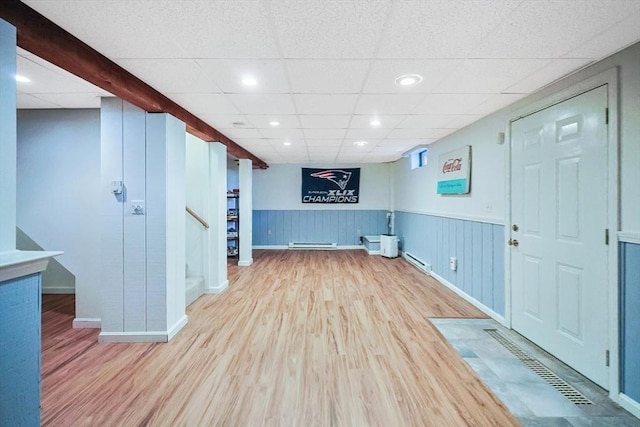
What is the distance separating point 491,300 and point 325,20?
133 inches

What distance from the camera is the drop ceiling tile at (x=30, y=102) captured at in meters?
2.71

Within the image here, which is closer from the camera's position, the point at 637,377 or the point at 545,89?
the point at 637,377

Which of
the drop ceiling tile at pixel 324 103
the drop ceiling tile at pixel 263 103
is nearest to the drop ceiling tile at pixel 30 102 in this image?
the drop ceiling tile at pixel 263 103

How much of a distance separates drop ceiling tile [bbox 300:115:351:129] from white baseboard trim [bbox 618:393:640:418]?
10.6ft

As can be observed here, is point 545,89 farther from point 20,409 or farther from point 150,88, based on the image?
point 20,409

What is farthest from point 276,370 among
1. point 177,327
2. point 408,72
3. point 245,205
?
point 245,205

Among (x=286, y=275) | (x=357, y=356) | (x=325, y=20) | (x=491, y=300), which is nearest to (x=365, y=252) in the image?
(x=286, y=275)

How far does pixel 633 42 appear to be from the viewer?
1813 millimetres

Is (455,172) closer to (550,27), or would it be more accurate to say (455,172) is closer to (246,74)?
(550,27)

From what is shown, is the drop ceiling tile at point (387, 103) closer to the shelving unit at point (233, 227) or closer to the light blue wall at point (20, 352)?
the light blue wall at point (20, 352)

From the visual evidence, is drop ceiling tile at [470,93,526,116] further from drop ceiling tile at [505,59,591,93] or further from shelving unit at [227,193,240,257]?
shelving unit at [227,193,240,257]

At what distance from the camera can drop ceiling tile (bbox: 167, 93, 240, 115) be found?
2.69m

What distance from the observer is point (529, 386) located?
6.74 ft

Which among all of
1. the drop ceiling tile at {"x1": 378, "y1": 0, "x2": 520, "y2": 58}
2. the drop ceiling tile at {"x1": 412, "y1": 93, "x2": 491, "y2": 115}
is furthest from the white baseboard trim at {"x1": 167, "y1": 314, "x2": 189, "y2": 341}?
the drop ceiling tile at {"x1": 412, "y1": 93, "x2": 491, "y2": 115}
